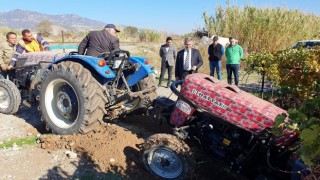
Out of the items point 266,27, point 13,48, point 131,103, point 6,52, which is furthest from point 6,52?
point 266,27

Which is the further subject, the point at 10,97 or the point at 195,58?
the point at 195,58

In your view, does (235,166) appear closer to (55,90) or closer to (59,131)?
(59,131)

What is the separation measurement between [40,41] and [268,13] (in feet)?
32.0

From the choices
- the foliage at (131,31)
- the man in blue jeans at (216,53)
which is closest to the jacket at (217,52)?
the man in blue jeans at (216,53)

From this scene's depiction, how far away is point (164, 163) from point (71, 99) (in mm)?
1881

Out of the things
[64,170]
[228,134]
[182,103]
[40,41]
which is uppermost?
[40,41]

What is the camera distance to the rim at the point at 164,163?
388cm

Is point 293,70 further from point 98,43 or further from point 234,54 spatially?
point 234,54

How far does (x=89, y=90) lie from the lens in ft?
15.1

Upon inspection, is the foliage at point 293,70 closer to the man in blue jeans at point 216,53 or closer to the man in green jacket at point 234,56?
the man in green jacket at point 234,56

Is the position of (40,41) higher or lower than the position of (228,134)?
higher

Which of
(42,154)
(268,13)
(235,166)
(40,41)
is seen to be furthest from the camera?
(268,13)

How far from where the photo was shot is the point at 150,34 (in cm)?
2969

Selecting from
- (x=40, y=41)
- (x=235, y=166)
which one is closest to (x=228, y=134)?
(x=235, y=166)
